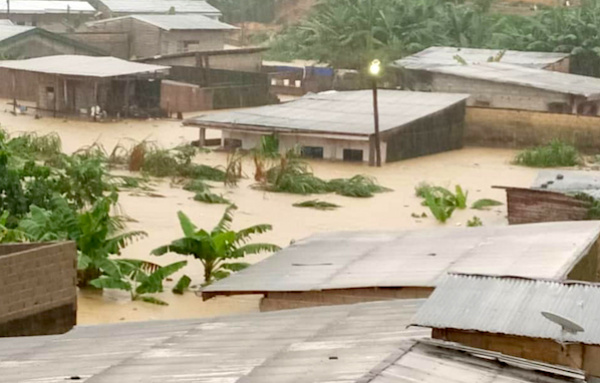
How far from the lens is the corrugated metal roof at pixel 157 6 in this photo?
61344 mm

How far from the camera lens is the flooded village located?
7.68 m

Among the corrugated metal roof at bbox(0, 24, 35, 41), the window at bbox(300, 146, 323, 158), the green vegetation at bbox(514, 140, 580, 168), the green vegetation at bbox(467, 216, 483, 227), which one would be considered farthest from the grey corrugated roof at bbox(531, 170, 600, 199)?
the corrugated metal roof at bbox(0, 24, 35, 41)

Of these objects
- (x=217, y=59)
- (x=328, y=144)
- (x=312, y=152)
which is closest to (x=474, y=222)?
(x=328, y=144)

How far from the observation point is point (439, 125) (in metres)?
33.2

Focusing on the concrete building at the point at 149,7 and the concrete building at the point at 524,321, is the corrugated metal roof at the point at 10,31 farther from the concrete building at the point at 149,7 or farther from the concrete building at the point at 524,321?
the concrete building at the point at 524,321

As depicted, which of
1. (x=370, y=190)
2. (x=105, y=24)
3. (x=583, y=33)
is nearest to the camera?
(x=370, y=190)

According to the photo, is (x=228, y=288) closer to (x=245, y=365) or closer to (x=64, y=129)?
(x=245, y=365)

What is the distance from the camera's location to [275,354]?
304 inches

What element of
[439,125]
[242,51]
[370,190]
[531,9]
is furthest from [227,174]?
[531,9]

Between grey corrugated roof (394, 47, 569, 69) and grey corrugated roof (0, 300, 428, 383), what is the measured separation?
32942 millimetres

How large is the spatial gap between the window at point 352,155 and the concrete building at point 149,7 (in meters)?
31.3

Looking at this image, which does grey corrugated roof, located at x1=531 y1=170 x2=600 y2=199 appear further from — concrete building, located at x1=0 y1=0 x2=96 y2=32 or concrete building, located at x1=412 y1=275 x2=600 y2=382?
concrete building, located at x1=0 y1=0 x2=96 y2=32

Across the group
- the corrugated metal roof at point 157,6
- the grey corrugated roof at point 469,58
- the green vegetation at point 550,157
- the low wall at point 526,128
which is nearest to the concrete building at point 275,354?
the green vegetation at point 550,157

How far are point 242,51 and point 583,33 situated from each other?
1305 cm
